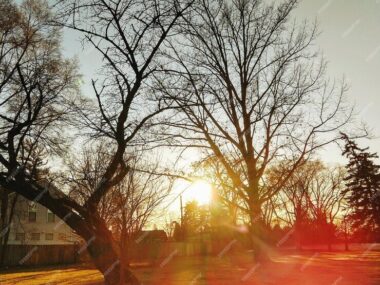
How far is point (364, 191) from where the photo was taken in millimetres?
40250

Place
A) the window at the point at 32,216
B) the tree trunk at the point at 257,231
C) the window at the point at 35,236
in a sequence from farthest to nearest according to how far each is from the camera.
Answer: the window at the point at 32,216, the window at the point at 35,236, the tree trunk at the point at 257,231

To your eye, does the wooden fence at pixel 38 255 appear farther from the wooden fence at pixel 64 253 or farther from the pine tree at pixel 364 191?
the pine tree at pixel 364 191

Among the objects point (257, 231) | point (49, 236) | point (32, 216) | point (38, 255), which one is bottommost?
point (38, 255)

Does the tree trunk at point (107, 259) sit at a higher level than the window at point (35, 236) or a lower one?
lower

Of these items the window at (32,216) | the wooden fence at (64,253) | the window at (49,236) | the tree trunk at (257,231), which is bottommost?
the wooden fence at (64,253)

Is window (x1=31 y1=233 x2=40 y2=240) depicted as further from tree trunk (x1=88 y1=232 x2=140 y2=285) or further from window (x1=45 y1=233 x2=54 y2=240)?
tree trunk (x1=88 y1=232 x2=140 y2=285)

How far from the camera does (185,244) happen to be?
42156mm

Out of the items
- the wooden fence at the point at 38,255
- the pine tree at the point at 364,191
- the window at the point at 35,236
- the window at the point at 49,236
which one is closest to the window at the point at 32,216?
the window at the point at 35,236

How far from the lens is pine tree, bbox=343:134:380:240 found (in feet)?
130

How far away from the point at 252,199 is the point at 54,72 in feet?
28.3

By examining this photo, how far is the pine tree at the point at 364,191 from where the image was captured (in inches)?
1560

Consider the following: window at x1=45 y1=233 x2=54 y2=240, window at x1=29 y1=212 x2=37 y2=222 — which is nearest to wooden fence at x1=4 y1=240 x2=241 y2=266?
window at x1=29 y1=212 x2=37 y2=222

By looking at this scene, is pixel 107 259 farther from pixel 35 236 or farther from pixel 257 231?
pixel 35 236

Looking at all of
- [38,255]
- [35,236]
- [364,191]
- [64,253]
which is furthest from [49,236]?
[364,191]
